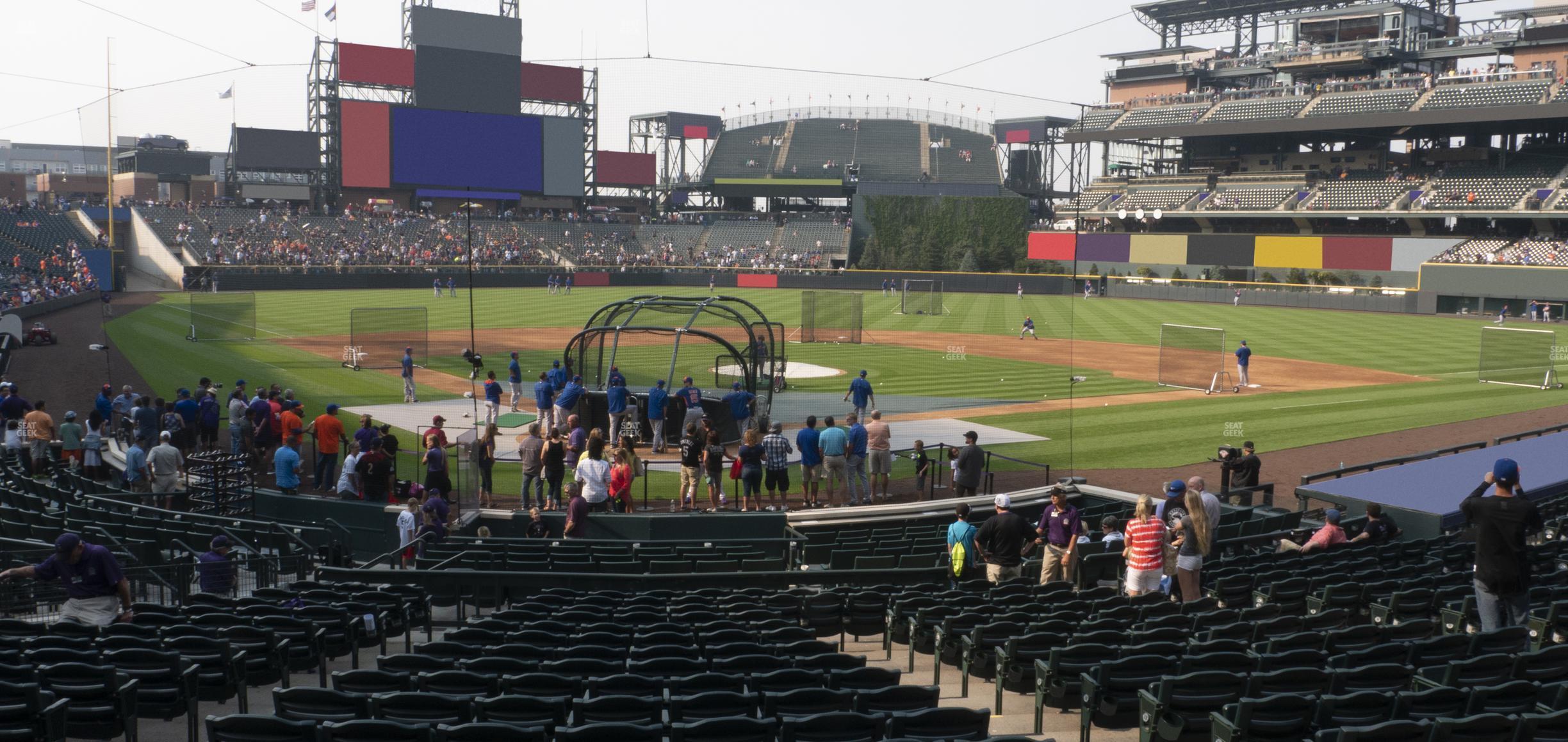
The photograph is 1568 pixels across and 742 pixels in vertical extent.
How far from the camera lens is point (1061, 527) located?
40.1ft

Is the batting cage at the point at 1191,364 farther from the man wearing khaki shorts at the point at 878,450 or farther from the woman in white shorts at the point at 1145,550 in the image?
the woman in white shorts at the point at 1145,550

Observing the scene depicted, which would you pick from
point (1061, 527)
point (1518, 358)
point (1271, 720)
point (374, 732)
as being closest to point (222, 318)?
point (1061, 527)

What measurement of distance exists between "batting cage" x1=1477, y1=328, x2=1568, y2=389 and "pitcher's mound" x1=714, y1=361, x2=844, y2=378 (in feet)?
67.6

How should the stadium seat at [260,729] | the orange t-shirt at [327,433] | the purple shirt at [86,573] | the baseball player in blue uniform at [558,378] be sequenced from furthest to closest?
1. the baseball player in blue uniform at [558,378]
2. the orange t-shirt at [327,433]
3. the purple shirt at [86,573]
4. the stadium seat at [260,729]

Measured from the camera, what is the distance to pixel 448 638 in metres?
8.46

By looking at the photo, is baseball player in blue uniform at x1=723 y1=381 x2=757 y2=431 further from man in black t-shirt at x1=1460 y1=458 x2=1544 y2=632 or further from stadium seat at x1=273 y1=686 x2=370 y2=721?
stadium seat at x1=273 y1=686 x2=370 y2=721

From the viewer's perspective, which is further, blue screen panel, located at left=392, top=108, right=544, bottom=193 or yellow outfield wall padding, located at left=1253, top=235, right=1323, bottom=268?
blue screen panel, located at left=392, top=108, right=544, bottom=193

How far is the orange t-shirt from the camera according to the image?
60.0 feet

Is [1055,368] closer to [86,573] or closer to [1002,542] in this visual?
[1002,542]

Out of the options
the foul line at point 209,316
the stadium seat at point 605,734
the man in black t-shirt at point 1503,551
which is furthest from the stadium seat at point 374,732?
the foul line at point 209,316

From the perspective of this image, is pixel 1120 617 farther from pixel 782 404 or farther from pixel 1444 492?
pixel 782 404

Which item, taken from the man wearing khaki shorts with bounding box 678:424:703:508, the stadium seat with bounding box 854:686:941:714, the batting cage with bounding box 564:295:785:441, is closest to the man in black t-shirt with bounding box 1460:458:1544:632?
the stadium seat with bounding box 854:686:941:714

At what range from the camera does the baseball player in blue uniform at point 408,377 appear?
88.5 feet

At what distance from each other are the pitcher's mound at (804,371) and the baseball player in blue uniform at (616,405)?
11.4 meters
